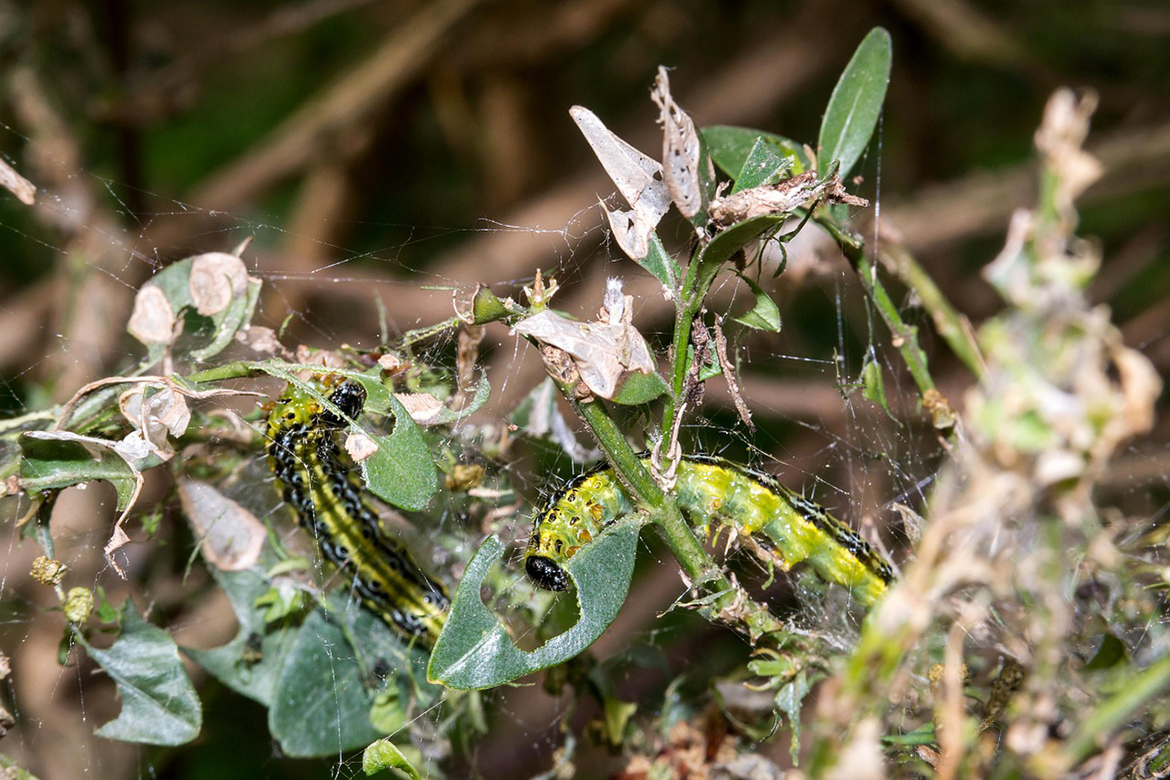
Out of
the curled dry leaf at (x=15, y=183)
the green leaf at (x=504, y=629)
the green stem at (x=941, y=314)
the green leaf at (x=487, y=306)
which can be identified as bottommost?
the green stem at (x=941, y=314)

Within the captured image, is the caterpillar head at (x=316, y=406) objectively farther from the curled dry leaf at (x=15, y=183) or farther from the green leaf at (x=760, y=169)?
the green leaf at (x=760, y=169)

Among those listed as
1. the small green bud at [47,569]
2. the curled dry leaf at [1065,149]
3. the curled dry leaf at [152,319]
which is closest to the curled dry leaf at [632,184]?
the curled dry leaf at [1065,149]

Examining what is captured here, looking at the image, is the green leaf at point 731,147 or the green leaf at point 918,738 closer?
the green leaf at point 918,738

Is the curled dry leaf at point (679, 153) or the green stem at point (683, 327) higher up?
the curled dry leaf at point (679, 153)

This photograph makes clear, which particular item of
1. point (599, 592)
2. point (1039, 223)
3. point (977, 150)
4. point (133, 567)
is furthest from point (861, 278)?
point (977, 150)

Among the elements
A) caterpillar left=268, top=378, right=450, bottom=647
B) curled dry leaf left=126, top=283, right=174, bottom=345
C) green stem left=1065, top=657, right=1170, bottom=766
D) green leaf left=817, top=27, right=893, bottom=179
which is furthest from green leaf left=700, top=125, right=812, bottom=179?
green stem left=1065, top=657, right=1170, bottom=766

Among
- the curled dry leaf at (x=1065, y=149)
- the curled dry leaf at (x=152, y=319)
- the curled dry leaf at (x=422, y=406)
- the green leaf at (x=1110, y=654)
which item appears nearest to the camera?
the curled dry leaf at (x=1065, y=149)

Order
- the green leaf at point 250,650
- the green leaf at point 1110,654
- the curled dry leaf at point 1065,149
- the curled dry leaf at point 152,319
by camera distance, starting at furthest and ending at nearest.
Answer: the green leaf at point 250,650, the curled dry leaf at point 152,319, the green leaf at point 1110,654, the curled dry leaf at point 1065,149

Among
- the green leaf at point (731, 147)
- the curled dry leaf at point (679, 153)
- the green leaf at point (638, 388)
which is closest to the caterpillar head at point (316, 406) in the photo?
the green leaf at point (638, 388)

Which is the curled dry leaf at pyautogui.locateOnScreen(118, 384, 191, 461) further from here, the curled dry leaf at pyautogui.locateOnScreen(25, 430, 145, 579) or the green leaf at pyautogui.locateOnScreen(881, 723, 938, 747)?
the green leaf at pyautogui.locateOnScreen(881, 723, 938, 747)
